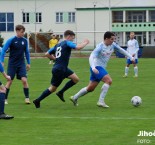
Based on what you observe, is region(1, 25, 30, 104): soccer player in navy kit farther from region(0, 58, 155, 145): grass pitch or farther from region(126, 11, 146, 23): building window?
region(126, 11, 146, 23): building window

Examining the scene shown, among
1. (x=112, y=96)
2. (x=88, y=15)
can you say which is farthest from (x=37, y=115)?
(x=88, y=15)

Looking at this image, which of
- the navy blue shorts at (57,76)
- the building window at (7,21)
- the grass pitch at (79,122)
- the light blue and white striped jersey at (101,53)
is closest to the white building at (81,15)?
the building window at (7,21)

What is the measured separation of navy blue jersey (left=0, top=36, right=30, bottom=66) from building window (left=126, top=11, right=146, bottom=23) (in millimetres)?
71415

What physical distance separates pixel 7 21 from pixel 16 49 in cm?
7150

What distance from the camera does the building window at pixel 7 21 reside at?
85.2 meters

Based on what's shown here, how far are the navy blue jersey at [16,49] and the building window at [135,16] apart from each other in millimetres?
71415

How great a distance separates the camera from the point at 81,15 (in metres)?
83.0

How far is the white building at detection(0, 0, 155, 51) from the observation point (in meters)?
82.4

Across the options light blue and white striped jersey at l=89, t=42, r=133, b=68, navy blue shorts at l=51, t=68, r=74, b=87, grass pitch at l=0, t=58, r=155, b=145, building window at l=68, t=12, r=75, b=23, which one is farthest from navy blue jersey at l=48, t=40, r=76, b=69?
building window at l=68, t=12, r=75, b=23

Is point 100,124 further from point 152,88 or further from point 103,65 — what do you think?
point 152,88

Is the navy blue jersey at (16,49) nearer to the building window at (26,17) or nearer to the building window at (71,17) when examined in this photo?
the building window at (26,17)

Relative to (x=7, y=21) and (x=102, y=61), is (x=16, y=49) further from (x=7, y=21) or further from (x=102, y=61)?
(x=7, y=21)

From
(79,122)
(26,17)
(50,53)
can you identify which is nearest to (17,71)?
(50,53)

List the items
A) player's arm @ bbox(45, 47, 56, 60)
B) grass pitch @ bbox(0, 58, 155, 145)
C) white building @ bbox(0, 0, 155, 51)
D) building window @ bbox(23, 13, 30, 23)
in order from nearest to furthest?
grass pitch @ bbox(0, 58, 155, 145)
player's arm @ bbox(45, 47, 56, 60)
white building @ bbox(0, 0, 155, 51)
building window @ bbox(23, 13, 30, 23)
